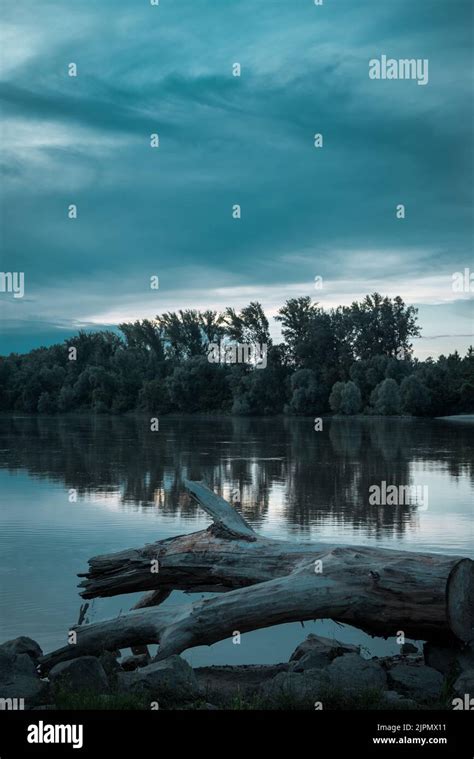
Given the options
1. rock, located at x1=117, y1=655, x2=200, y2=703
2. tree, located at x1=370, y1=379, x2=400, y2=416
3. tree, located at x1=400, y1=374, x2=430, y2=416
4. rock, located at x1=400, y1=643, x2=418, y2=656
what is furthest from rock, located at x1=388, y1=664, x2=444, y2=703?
tree, located at x1=370, y1=379, x2=400, y2=416

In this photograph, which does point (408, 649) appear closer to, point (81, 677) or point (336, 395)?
point (81, 677)

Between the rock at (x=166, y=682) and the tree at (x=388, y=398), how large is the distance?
6686cm

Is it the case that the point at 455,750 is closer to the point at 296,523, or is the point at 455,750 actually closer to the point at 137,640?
the point at 137,640

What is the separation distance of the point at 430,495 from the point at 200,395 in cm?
7060

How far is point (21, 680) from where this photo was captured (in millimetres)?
6660

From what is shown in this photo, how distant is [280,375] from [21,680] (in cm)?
8255

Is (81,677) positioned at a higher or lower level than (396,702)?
higher

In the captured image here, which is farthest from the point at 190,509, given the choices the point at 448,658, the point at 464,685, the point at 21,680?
the point at 464,685

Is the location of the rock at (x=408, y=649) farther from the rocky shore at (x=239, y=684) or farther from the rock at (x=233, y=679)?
the rock at (x=233, y=679)

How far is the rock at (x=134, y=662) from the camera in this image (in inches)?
316

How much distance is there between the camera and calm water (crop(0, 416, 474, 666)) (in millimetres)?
9180

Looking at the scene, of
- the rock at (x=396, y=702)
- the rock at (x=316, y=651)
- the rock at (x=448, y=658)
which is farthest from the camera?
the rock at (x=448, y=658)

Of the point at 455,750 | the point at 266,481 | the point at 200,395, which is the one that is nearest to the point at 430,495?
the point at 266,481

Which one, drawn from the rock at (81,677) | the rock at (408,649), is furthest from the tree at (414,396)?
the rock at (81,677)
